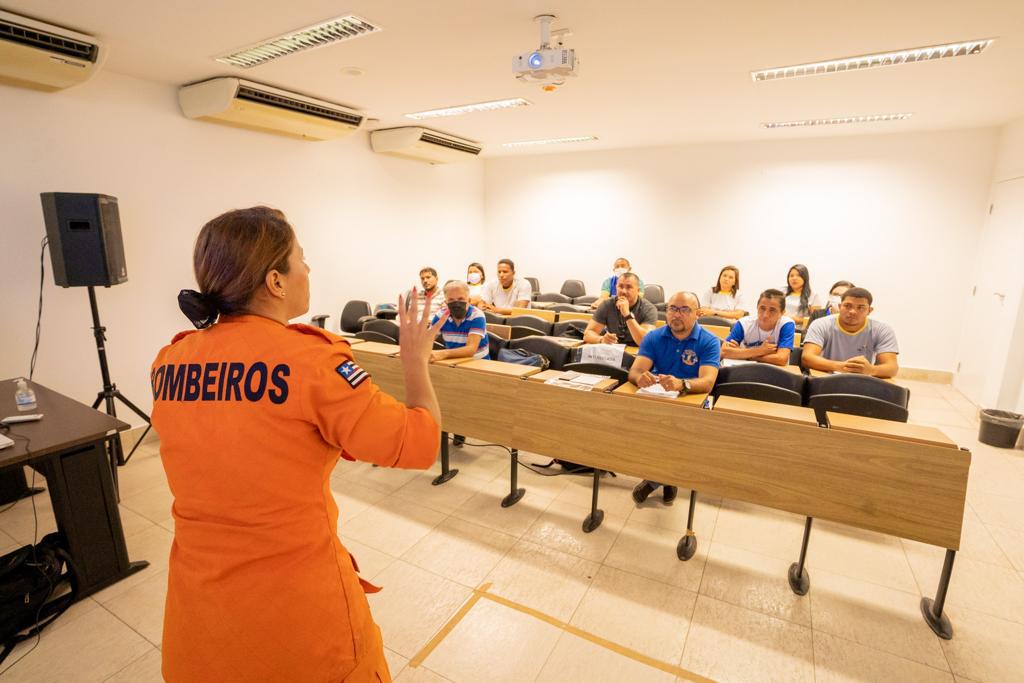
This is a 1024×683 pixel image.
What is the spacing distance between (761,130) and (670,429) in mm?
5573

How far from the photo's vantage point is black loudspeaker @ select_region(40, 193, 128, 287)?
3.21m

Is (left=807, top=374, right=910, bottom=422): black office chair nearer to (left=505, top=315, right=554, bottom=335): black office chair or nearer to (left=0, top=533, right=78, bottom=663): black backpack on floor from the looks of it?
(left=505, top=315, right=554, bottom=335): black office chair

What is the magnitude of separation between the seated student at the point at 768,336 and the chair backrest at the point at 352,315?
4.23m

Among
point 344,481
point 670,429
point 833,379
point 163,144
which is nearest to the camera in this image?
point 670,429

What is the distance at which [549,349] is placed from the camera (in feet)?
12.6

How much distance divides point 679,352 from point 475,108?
12.1ft

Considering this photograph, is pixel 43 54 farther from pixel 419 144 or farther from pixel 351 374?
pixel 351 374

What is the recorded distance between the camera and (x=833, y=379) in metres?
2.92

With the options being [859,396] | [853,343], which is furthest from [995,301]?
[859,396]

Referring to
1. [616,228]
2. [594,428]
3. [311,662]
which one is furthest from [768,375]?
[616,228]

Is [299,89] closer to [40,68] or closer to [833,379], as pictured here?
[40,68]

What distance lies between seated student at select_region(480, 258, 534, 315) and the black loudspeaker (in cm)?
378

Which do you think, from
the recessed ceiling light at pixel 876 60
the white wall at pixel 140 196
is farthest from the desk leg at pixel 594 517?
the white wall at pixel 140 196

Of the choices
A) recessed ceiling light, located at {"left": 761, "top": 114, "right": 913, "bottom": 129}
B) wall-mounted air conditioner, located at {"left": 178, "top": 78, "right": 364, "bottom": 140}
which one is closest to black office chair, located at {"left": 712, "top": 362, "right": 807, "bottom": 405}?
recessed ceiling light, located at {"left": 761, "top": 114, "right": 913, "bottom": 129}
